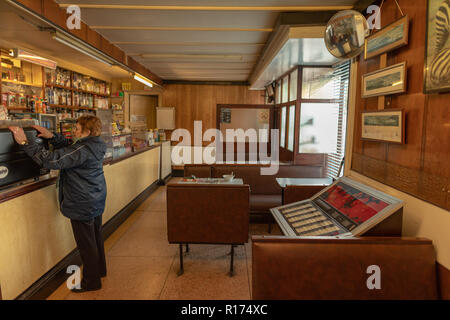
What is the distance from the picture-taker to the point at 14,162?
2.32 metres

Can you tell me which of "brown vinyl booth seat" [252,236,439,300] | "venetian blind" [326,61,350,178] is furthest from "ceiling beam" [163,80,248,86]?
"brown vinyl booth seat" [252,236,439,300]

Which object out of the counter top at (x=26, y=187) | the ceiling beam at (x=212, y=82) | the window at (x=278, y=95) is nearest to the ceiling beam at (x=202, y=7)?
the counter top at (x=26, y=187)

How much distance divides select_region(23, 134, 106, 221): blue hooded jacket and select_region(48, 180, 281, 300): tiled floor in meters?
0.78

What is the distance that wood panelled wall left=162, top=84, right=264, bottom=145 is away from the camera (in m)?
9.09

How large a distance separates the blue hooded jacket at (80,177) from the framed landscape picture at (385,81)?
2.50 meters

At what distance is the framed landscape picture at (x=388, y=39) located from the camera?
6.66 ft

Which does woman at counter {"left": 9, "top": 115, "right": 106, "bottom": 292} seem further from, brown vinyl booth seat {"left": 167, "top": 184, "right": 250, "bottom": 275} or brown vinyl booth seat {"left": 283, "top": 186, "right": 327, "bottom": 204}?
brown vinyl booth seat {"left": 283, "top": 186, "right": 327, "bottom": 204}

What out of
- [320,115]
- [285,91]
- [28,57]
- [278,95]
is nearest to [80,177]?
[28,57]

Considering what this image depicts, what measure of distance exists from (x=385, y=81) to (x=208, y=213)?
2.07m

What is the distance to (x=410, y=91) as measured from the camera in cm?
204

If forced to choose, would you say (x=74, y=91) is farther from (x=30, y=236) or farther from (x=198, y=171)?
(x=30, y=236)
